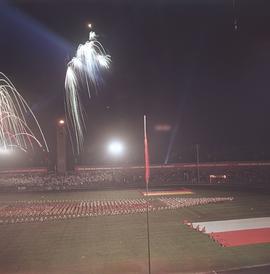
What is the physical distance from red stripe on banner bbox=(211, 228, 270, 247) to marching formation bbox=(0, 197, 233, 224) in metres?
8.68

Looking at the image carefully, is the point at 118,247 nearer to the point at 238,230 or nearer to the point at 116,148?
the point at 238,230

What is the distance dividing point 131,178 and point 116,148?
28.6 ft

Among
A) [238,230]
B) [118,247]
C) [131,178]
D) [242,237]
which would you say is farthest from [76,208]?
[131,178]

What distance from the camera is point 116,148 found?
57125 mm

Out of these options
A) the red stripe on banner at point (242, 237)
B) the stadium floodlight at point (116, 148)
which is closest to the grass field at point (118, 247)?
the red stripe on banner at point (242, 237)

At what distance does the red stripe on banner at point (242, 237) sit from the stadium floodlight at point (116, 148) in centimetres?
3730

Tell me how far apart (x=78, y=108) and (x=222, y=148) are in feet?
80.5

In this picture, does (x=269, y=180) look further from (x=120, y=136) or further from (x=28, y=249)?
(x=28, y=249)

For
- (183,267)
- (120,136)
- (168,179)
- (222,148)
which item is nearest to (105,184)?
(168,179)

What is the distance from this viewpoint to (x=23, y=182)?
152 ft

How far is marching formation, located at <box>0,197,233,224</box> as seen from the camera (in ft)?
84.3

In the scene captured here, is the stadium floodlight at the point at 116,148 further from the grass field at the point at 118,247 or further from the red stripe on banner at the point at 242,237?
the red stripe on banner at the point at 242,237

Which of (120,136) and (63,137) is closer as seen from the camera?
(63,137)

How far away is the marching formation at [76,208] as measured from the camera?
25.7 meters
